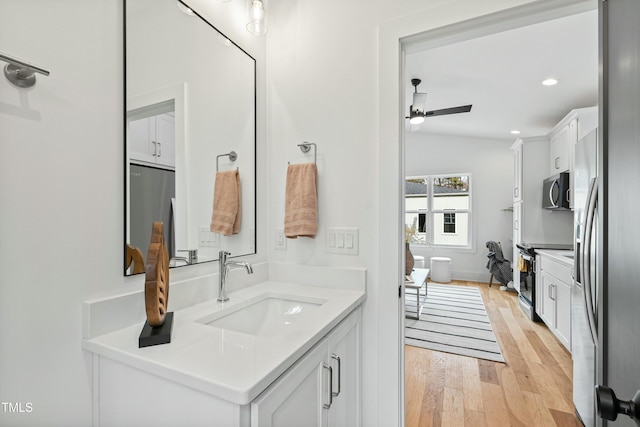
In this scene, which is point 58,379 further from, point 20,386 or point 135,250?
point 135,250

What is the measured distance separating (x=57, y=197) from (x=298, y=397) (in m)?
0.88

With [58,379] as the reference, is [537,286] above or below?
below

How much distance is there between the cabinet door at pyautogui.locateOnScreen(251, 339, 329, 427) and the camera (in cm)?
71

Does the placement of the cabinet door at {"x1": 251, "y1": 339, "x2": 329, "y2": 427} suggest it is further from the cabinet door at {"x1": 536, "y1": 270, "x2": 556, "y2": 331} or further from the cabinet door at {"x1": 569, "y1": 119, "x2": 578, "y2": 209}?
the cabinet door at {"x1": 569, "y1": 119, "x2": 578, "y2": 209}

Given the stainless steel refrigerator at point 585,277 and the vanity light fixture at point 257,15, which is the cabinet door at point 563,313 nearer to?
the stainless steel refrigerator at point 585,277

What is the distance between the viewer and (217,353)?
0.80 metres

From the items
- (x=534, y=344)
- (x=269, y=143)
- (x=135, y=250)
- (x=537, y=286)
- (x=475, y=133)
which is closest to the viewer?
(x=135, y=250)

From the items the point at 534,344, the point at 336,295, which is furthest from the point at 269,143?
the point at 534,344

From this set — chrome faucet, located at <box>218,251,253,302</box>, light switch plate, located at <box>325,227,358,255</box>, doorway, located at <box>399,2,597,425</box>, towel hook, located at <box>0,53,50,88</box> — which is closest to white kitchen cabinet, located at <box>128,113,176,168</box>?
towel hook, located at <box>0,53,50,88</box>

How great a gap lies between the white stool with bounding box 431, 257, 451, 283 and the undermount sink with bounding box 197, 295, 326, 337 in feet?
16.0

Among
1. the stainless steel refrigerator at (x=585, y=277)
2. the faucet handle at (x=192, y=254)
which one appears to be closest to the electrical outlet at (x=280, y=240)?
the faucet handle at (x=192, y=254)

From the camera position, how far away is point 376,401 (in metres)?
1.40

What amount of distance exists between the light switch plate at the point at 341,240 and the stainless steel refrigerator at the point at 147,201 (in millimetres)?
718

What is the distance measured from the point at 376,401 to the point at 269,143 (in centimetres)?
141
